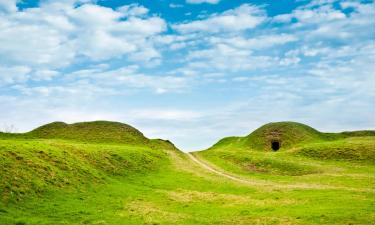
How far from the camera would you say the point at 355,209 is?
30141mm

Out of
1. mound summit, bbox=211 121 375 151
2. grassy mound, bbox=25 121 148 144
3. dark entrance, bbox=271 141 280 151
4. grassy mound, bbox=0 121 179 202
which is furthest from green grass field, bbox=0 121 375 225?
dark entrance, bbox=271 141 280 151

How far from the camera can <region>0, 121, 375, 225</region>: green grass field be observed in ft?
98.1

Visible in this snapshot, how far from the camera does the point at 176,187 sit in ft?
156

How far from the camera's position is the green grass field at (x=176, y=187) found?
1177 inches

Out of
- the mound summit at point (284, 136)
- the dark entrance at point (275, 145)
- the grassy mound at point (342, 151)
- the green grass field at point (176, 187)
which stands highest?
the mound summit at point (284, 136)

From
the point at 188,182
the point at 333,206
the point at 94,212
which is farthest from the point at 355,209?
the point at 188,182

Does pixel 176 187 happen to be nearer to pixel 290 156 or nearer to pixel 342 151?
pixel 290 156

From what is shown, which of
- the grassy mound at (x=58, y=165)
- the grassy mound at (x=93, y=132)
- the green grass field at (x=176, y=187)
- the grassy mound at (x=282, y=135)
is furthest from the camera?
the grassy mound at (x=282, y=135)

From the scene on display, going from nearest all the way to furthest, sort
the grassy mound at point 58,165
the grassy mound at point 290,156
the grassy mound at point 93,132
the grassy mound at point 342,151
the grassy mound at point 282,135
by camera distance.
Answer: the grassy mound at point 58,165 → the grassy mound at point 290,156 → the grassy mound at point 342,151 → the grassy mound at point 93,132 → the grassy mound at point 282,135

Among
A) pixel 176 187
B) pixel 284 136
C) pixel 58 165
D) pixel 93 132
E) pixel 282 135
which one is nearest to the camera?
pixel 58 165

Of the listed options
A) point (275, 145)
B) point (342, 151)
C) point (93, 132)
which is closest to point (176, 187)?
point (342, 151)

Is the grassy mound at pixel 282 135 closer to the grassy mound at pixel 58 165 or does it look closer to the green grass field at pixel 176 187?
the green grass field at pixel 176 187

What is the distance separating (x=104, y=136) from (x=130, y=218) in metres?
68.5

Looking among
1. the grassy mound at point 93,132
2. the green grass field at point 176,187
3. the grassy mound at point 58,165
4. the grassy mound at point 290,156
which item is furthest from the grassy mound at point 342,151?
the grassy mound at point 93,132
